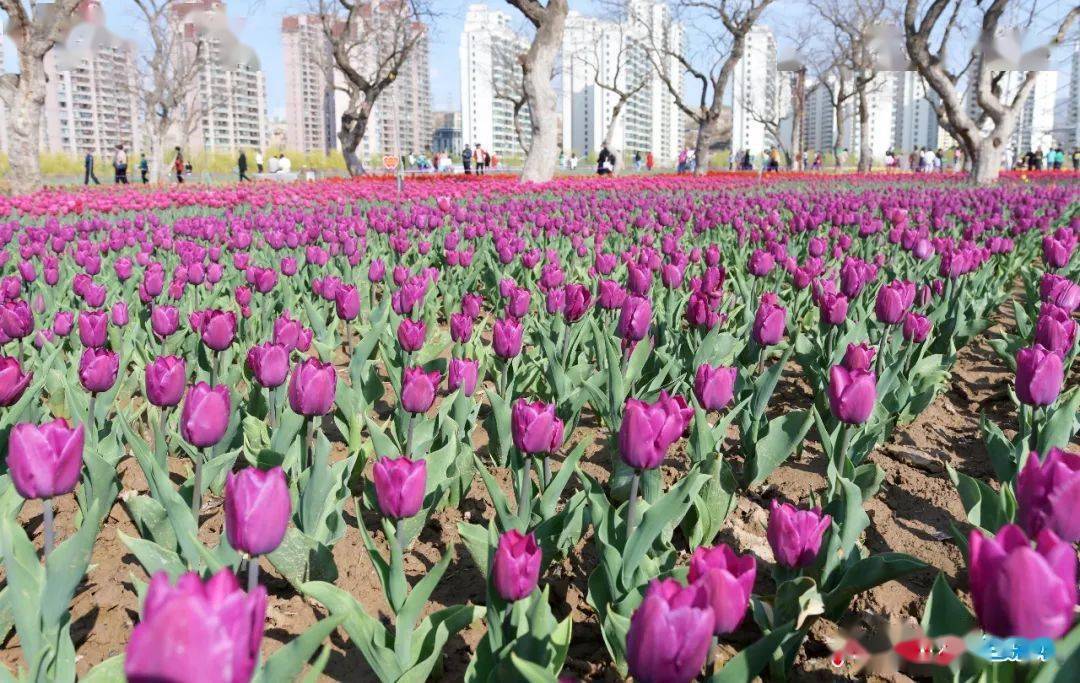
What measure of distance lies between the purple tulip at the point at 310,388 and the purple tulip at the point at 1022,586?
1.42 meters

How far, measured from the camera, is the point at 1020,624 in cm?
100

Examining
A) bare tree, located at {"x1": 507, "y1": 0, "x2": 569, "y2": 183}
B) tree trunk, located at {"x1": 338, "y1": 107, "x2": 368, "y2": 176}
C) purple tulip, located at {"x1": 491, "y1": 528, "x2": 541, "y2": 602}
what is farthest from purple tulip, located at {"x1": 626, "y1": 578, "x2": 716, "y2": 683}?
tree trunk, located at {"x1": 338, "y1": 107, "x2": 368, "y2": 176}

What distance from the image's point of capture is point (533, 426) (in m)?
1.75

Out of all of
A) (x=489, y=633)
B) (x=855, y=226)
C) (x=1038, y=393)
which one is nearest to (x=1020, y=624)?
(x=489, y=633)

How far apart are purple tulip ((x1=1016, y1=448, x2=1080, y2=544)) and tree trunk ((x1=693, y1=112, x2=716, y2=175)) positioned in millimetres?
24804

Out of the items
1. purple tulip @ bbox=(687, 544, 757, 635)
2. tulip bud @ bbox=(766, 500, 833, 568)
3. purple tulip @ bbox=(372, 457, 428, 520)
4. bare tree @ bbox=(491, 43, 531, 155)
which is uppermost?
bare tree @ bbox=(491, 43, 531, 155)

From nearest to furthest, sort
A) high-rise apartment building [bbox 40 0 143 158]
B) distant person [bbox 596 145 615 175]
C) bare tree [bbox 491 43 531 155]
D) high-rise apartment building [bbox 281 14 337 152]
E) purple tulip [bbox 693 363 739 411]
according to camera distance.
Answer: purple tulip [bbox 693 363 739 411] < bare tree [bbox 491 43 531 155] < distant person [bbox 596 145 615 175] < high-rise apartment building [bbox 40 0 143 158] < high-rise apartment building [bbox 281 14 337 152]

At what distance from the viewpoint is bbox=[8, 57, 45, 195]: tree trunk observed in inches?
583

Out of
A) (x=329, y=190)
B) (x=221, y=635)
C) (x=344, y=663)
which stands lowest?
(x=344, y=663)

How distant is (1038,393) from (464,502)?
157 cm

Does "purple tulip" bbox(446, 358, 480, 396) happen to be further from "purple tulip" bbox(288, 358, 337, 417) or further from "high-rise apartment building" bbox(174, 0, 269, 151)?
"high-rise apartment building" bbox(174, 0, 269, 151)

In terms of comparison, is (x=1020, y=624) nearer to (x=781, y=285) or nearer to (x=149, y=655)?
(x=149, y=655)

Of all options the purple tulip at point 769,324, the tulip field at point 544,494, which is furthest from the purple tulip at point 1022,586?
the purple tulip at point 769,324

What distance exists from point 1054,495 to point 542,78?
637 inches
